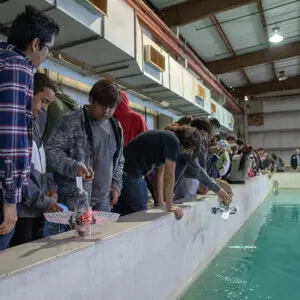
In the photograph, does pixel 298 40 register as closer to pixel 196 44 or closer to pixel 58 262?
pixel 196 44

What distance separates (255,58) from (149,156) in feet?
26.7

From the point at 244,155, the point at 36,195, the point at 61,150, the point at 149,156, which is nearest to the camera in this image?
the point at 36,195

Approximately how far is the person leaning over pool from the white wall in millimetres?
13361

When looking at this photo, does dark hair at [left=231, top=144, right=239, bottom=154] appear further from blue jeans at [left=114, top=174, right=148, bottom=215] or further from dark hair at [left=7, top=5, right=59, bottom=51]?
dark hair at [left=7, top=5, right=59, bottom=51]

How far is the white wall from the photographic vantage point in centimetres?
1445

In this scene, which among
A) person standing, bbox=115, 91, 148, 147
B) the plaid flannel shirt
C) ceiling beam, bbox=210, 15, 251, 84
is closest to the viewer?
the plaid flannel shirt

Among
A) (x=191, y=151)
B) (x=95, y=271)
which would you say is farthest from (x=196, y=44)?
(x=95, y=271)

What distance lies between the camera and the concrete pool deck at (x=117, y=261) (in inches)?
40.8

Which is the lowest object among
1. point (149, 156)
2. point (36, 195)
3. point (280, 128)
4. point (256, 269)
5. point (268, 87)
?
point (256, 269)

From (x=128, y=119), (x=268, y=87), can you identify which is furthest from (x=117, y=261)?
(x=268, y=87)

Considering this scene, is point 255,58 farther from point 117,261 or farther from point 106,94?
point 117,261

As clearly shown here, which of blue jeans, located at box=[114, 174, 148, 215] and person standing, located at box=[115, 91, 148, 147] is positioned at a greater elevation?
person standing, located at box=[115, 91, 148, 147]

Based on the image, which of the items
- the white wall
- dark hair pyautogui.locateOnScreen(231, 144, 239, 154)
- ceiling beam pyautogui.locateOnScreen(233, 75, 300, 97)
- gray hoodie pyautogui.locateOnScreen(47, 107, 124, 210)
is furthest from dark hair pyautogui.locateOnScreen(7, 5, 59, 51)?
the white wall

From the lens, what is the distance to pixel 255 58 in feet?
30.8
